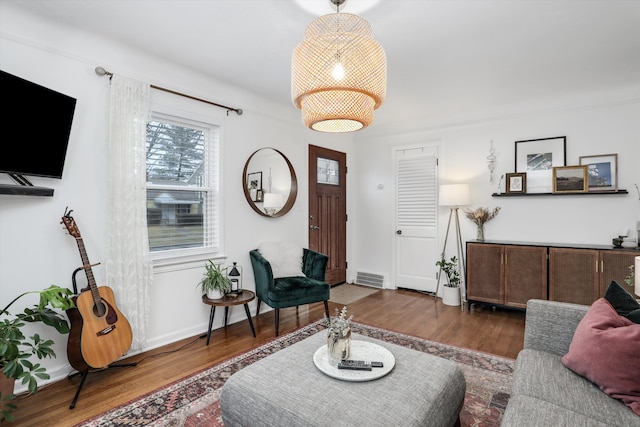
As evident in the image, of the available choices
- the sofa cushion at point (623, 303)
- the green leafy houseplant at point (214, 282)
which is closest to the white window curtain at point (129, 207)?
the green leafy houseplant at point (214, 282)

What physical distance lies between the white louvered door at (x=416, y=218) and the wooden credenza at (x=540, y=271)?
78 centimetres

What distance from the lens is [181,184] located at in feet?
10.5

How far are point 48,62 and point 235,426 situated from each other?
272 centimetres

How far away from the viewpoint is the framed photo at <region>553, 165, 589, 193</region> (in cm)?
366

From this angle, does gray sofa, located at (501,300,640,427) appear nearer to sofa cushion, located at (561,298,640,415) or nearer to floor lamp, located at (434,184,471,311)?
sofa cushion, located at (561,298,640,415)

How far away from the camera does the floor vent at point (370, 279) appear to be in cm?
516

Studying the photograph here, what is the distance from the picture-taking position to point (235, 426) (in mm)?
1556

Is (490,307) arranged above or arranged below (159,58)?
below

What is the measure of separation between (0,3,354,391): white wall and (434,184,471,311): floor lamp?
2.65m

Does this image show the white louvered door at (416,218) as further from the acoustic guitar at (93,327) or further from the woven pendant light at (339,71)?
the acoustic guitar at (93,327)

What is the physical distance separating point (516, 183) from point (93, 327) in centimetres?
453

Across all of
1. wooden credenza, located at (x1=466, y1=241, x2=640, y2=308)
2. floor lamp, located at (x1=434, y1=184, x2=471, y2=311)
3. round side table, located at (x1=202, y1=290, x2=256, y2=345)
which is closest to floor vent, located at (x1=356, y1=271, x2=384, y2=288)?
floor lamp, located at (x1=434, y1=184, x2=471, y2=311)

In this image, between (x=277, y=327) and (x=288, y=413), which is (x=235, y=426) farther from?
(x=277, y=327)

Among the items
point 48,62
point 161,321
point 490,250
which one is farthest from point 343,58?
point 490,250
